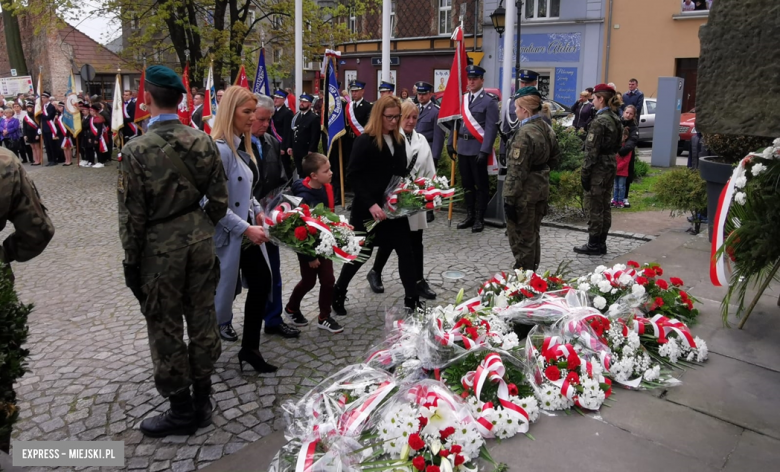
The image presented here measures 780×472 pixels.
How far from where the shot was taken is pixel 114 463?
129 inches

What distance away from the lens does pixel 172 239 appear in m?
3.34

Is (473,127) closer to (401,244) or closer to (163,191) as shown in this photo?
(401,244)

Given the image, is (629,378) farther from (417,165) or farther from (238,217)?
(417,165)

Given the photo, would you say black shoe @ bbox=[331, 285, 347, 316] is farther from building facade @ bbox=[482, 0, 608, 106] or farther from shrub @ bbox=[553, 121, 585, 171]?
building facade @ bbox=[482, 0, 608, 106]

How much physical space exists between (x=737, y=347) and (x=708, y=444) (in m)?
1.46

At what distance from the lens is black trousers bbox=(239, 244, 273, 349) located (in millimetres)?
4309

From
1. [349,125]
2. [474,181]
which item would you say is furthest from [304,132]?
[474,181]

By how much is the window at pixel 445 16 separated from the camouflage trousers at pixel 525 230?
27351 mm

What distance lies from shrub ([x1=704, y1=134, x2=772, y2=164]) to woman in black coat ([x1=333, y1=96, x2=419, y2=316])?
366 cm

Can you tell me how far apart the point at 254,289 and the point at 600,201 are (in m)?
4.65

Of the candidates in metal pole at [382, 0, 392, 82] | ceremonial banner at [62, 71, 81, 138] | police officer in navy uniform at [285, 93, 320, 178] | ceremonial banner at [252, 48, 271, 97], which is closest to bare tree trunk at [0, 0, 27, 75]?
ceremonial banner at [62, 71, 81, 138]

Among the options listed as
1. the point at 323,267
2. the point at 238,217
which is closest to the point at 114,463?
the point at 238,217

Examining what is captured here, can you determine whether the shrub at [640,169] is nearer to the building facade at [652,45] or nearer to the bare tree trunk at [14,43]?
the building facade at [652,45]

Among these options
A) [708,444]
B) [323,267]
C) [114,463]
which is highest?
[323,267]
